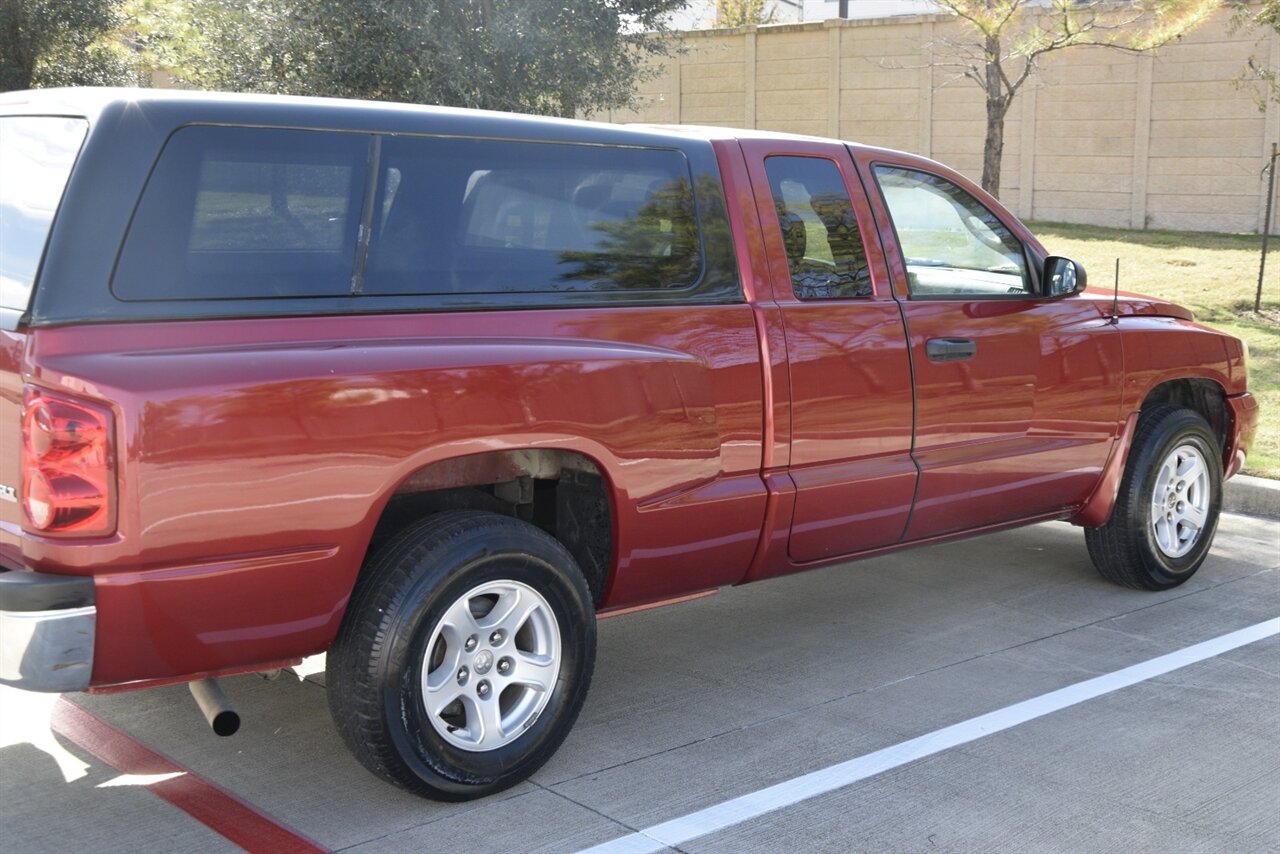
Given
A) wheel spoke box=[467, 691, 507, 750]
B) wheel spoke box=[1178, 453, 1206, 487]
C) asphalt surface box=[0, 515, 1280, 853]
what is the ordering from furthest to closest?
wheel spoke box=[1178, 453, 1206, 487] < wheel spoke box=[467, 691, 507, 750] < asphalt surface box=[0, 515, 1280, 853]

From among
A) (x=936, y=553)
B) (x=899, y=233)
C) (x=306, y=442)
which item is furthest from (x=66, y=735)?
(x=936, y=553)

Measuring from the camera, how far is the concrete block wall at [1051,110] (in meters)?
18.8

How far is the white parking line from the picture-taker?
3.76 metres

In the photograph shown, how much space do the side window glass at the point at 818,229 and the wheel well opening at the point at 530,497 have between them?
3.47 feet

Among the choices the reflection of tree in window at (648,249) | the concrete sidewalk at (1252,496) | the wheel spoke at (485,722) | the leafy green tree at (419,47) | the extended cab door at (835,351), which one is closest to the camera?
the wheel spoke at (485,722)

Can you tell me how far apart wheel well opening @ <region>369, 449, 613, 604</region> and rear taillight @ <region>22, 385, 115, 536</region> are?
0.81 metres

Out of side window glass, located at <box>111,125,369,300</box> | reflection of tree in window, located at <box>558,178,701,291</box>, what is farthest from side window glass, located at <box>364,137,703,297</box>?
side window glass, located at <box>111,125,369,300</box>

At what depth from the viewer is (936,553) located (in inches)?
271

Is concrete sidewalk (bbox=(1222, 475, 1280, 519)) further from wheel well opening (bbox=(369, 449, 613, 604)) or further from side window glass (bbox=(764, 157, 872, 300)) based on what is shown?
wheel well opening (bbox=(369, 449, 613, 604))

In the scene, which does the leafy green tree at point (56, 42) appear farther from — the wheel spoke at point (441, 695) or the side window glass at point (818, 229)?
the wheel spoke at point (441, 695)

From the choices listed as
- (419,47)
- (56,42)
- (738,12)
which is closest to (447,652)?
(419,47)

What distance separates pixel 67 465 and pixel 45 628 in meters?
0.39

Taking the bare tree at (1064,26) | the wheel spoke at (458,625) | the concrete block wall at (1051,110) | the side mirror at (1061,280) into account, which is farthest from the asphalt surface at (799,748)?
the concrete block wall at (1051,110)

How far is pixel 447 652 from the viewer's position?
12.7ft
